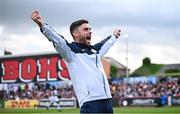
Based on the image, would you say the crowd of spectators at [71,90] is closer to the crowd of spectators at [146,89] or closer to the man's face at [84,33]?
the crowd of spectators at [146,89]

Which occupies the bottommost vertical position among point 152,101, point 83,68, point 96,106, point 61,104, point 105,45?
point 61,104

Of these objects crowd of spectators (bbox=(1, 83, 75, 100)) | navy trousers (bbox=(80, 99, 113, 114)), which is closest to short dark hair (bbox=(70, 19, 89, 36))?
navy trousers (bbox=(80, 99, 113, 114))

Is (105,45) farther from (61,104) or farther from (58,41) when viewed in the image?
(61,104)

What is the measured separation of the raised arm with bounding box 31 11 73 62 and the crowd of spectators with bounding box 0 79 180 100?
35.9 metres

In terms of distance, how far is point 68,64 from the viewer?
18.4 feet

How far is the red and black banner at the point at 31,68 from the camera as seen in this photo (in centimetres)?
5097

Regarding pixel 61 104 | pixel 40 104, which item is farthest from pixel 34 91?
pixel 61 104

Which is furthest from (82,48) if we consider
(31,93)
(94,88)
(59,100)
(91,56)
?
(31,93)

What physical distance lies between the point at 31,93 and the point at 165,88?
47.8 feet

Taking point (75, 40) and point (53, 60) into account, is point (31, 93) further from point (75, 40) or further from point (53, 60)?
point (75, 40)

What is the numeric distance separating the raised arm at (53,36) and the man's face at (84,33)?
235 mm

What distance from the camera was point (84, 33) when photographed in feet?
18.6

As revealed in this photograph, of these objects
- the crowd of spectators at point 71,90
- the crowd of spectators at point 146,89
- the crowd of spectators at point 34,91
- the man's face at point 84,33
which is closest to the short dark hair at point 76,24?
the man's face at point 84,33

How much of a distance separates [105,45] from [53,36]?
3.51 ft
